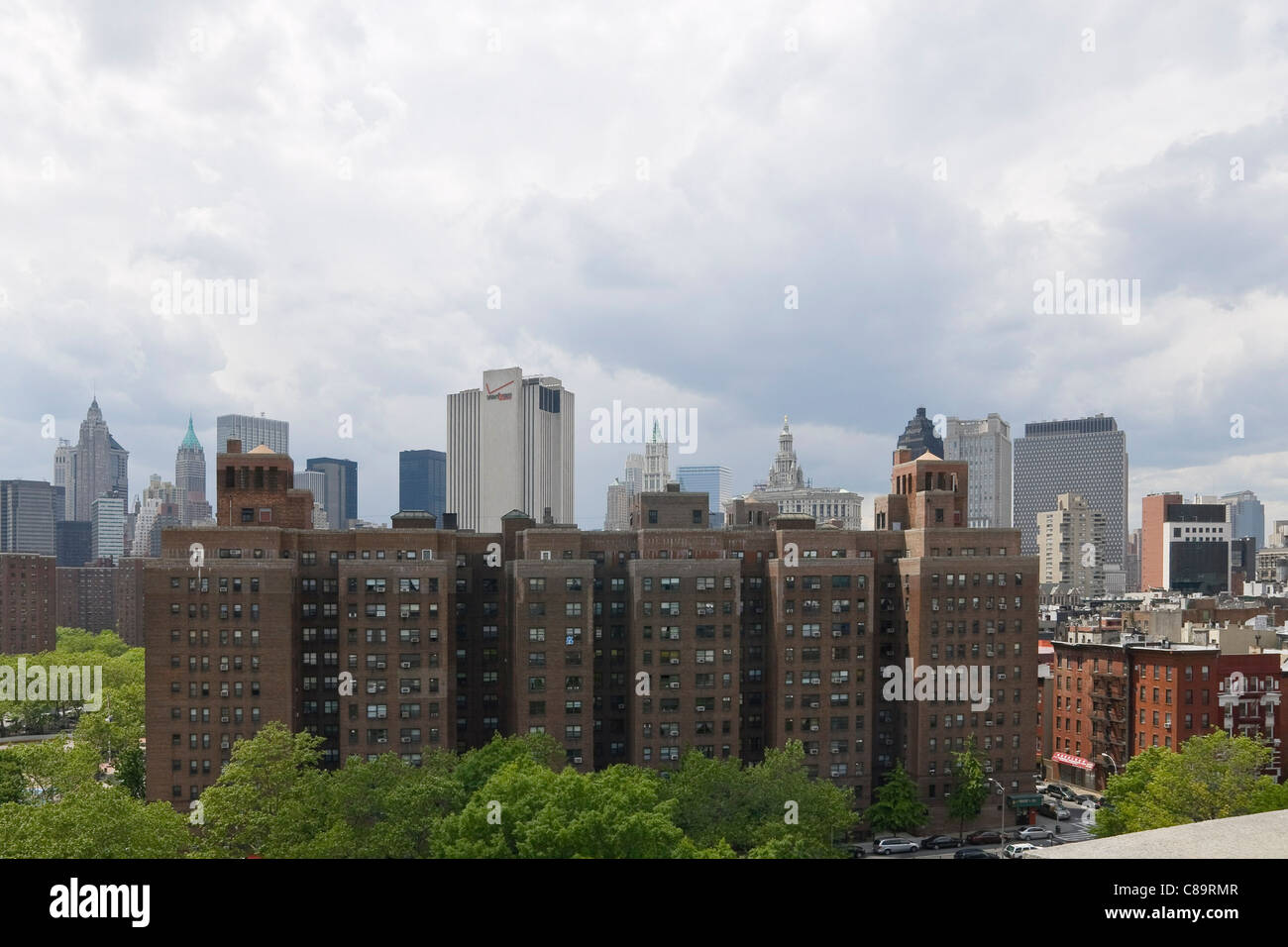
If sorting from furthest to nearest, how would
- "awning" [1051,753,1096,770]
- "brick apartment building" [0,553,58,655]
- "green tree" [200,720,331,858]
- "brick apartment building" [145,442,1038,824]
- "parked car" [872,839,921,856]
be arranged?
1. "brick apartment building" [0,553,58,655]
2. "awning" [1051,753,1096,770]
3. "parked car" [872,839,921,856]
4. "brick apartment building" [145,442,1038,824]
5. "green tree" [200,720,331,858]

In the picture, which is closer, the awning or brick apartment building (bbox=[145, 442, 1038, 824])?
brick apartment building (bbox=[145, 442, 1038, 824])

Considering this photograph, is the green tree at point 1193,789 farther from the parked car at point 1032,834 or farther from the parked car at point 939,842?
the parked car at point 939,842

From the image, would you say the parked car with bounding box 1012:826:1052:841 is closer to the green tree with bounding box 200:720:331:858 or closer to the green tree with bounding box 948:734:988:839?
the green tree with bounding box 948:734:988:839

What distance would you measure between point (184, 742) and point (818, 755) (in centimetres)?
5158

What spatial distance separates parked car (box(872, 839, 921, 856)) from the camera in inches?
2950

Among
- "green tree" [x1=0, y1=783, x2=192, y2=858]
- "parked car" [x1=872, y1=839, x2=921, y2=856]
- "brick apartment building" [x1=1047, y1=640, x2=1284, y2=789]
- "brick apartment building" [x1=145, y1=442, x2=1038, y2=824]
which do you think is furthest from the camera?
A: "brick apartment building" [x1=1047, y1=640, x2=1284, y2=789]

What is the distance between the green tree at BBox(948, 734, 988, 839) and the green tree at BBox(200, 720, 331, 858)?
5189 centimetres

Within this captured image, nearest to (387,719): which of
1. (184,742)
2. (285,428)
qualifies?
(184,742)

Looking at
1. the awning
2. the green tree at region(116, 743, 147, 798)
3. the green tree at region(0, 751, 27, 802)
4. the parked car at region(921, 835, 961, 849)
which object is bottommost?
the parked car at region(921, 835, 961, 849)

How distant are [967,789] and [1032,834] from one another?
692 cm

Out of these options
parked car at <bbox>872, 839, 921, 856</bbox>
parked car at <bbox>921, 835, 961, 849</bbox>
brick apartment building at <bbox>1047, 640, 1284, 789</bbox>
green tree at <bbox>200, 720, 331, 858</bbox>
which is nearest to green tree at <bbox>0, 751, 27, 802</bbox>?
green tree at <bbox>200, 720, 331, 858</bbox>

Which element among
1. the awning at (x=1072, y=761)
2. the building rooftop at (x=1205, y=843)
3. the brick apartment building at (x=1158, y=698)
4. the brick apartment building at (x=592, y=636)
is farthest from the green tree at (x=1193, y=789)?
the building rooftop at (x=1205, y=843)

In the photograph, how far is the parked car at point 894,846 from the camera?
74.9 m

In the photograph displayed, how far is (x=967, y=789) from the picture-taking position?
256 feet
